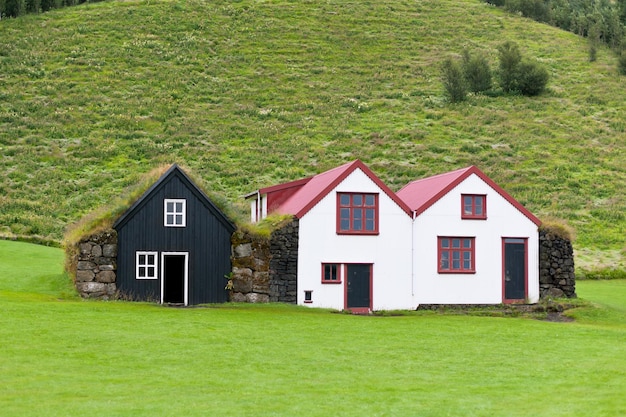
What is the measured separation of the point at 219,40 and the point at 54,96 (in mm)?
26876

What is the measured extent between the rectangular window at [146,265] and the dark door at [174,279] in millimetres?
1035

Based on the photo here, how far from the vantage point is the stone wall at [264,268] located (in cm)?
3703

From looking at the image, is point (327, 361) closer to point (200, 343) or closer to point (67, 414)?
point (200, 343)

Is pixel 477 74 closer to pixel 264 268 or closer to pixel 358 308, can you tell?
pixel 358 308

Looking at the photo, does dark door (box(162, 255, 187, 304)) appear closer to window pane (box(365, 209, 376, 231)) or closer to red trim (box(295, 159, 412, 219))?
red trim (box(295, 159, 412, 219))

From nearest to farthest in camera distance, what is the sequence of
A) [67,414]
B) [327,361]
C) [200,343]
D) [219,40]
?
[67,414] < [327,361] < [200,343] < [219,40]

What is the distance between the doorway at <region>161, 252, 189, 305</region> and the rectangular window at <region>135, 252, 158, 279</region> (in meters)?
0.70

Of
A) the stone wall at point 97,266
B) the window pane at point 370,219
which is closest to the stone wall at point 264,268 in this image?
the window pane at point 370,219

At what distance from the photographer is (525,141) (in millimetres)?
86500

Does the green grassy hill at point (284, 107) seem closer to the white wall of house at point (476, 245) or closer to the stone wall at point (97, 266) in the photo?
the white wall of house at point (476, 245)

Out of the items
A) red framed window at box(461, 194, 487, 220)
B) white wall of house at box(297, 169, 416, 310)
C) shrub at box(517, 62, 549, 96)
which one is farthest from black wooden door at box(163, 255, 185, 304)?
shrub at box(517, 62, 549, 96)

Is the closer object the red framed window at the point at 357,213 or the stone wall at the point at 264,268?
the stone wall at the point at 264,268

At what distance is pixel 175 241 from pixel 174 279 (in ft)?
6.54

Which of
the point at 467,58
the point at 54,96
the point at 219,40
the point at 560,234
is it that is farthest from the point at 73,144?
the point at 560,234
